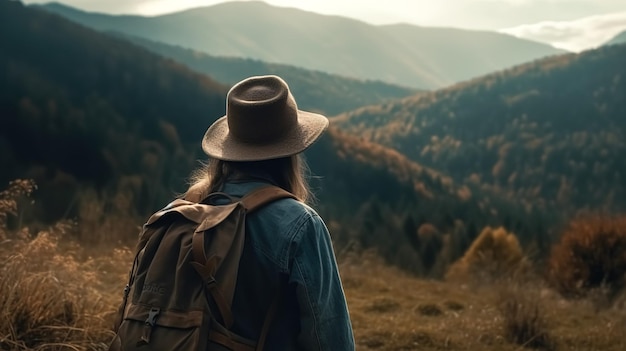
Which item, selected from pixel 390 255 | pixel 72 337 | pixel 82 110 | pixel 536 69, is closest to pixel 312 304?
pixel 72 337

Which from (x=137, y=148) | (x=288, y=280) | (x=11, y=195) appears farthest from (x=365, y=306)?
(x=137, y=148)

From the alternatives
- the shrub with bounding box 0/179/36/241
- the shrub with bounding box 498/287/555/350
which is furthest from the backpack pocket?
the shrub with bounding box 498/287/555/350

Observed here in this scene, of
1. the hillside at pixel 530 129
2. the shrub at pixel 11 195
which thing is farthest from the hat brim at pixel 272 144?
the hillside at pixel 530 129

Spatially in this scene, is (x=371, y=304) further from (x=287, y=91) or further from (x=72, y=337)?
(x=287, y=91)

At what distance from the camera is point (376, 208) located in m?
36.7

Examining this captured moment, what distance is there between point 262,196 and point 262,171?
17 centimetres

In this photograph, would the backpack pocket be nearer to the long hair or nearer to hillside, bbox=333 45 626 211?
the long hair

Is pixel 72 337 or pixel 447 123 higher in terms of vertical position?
pixel 72 337

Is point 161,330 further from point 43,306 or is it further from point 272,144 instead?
point 43,306

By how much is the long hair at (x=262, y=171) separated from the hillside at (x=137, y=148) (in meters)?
7.68

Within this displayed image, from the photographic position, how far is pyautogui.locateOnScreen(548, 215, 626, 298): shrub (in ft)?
30.2

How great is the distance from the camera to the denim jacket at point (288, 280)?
74.6 inches

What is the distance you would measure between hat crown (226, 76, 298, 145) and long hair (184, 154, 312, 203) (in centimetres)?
7

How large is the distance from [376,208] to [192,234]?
35.0 metres
